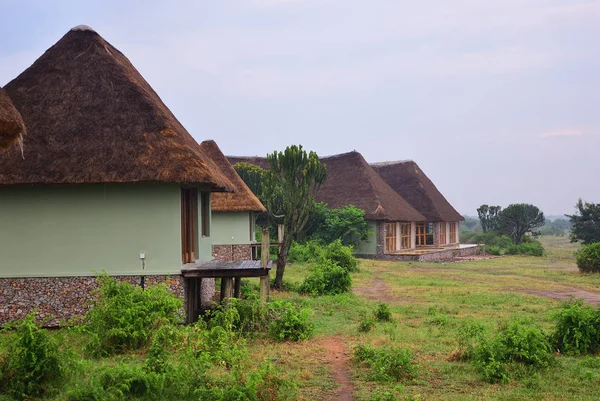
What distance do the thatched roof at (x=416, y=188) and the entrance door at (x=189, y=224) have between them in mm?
26606

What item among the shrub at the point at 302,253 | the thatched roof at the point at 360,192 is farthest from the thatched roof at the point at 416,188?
the shrub at the point at 302,253

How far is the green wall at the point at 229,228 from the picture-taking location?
23.4 meters

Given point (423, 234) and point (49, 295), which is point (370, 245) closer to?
point (423, 234)

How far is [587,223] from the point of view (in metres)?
39.9

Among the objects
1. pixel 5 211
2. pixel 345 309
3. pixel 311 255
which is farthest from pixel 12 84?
pixel 311 255

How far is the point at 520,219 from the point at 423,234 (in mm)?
13146

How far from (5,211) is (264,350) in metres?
6.17

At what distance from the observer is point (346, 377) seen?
871cm

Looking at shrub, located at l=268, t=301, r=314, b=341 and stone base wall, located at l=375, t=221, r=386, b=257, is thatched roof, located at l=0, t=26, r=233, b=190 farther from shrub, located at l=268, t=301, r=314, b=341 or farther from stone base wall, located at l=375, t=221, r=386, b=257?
stone base wall, located at l=375, t=221, r=386, b=257

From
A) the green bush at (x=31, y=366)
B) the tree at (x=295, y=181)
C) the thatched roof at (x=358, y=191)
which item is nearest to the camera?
the green bush at (x=31, y=366)

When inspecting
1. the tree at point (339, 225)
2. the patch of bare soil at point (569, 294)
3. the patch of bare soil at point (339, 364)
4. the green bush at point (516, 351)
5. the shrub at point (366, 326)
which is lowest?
the patch of bare soil at point (569, 294)

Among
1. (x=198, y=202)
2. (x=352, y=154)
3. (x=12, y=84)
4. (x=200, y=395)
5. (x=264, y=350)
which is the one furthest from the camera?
(x=352, y=154)

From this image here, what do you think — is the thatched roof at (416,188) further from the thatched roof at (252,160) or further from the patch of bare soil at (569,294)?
the patch of bare soil at (569,294)

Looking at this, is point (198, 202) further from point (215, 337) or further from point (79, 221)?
point (215, 337)
